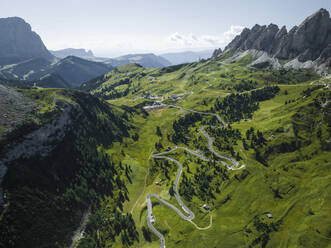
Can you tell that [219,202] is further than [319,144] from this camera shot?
No

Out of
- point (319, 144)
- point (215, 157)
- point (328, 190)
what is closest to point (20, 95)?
point (215, 157)

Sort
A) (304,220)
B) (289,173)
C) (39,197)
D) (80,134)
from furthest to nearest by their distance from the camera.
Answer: (80,134), (289,173), (39,197), (304,220)

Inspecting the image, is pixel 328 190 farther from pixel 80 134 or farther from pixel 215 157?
pixel 80 134

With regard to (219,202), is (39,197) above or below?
above

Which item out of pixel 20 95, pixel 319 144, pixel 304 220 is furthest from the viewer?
pixel 20 95

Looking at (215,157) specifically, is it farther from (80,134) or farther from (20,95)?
(20,95)

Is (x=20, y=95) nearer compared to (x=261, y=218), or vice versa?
(x=261, y=218)

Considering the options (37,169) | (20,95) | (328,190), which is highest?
(20,95)

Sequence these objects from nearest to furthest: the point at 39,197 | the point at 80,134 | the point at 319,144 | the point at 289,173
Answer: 1. the point at 39,197
2. the point at 289,173
3. the point at 319,144
4. the point at 80,134

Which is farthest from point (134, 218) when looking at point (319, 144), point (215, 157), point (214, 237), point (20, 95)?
point (319, 144)
